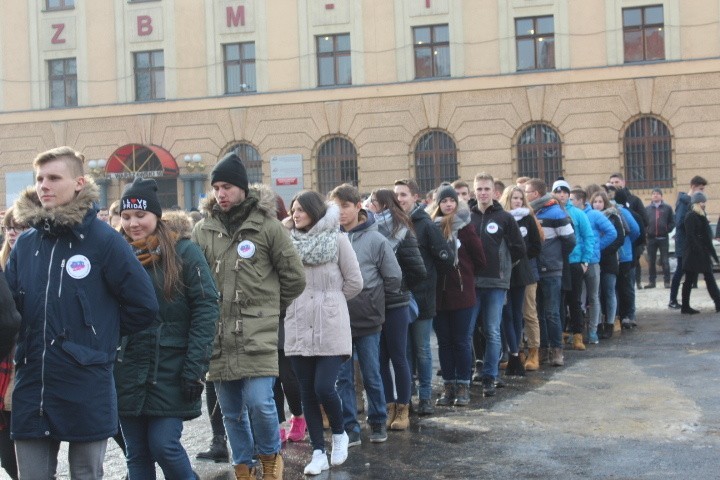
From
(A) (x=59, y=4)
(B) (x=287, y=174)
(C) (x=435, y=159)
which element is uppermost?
(A) (x=59, y=4)

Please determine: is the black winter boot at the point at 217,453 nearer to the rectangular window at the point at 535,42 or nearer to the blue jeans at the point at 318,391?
the blue jeans at the point at 318,391

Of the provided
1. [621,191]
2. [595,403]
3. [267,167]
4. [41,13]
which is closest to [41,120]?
[41,13]

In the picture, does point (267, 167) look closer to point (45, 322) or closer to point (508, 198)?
point (508, 198)

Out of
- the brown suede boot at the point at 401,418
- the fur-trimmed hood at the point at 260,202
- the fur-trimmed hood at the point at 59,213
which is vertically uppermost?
the fur-trimmed hood at the point at 260,202

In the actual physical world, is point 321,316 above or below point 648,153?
below

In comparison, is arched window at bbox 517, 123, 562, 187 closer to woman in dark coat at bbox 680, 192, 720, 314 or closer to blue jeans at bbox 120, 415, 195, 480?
woman in dark coat at bbox 680, 192, 720, 314

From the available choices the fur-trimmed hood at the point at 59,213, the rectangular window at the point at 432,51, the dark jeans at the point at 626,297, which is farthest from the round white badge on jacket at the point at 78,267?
the rectangular window at the point at 432,51

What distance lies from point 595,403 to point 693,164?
24299mm

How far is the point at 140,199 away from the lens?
6238 millimetres

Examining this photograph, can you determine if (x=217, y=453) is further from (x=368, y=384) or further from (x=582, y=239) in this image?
(x=582, y=239)

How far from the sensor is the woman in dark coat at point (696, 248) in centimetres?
1767

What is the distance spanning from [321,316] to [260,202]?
1.14 metres

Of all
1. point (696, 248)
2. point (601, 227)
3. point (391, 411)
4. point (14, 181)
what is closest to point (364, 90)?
point (14, 181)

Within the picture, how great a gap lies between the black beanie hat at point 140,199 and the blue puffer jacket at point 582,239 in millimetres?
8455
